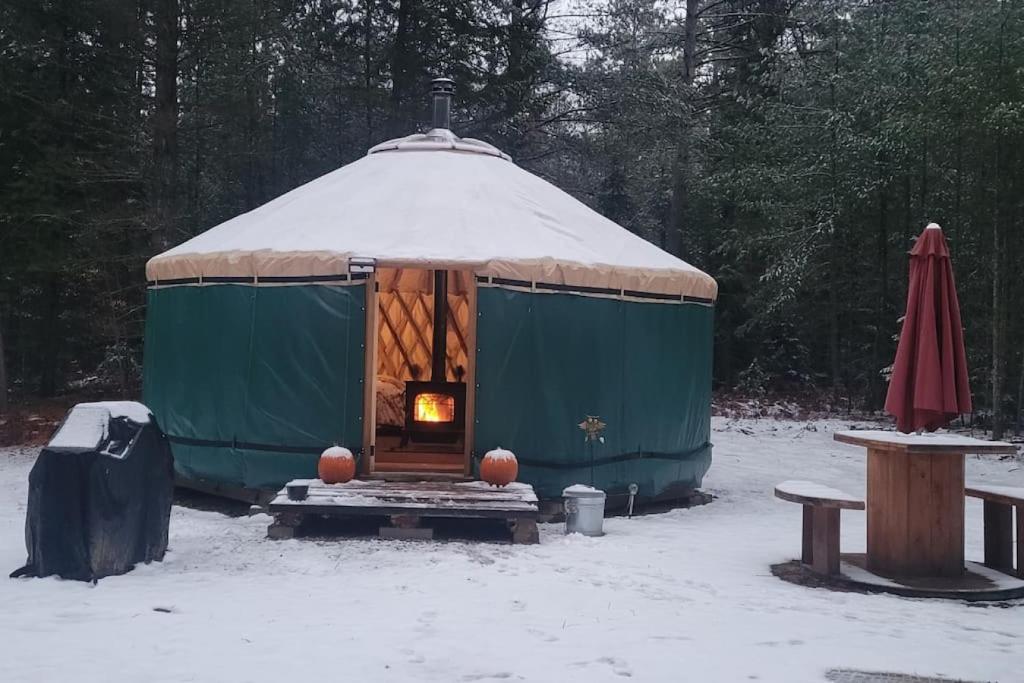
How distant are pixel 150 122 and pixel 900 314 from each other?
397 inches

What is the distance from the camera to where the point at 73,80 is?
500 inches

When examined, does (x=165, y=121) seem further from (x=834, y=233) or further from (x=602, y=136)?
(x=834, y=233)

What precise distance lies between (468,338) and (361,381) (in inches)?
28.5

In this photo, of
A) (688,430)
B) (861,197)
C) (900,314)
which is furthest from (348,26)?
(688,430)

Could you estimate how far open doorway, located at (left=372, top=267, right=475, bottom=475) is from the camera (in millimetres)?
7742

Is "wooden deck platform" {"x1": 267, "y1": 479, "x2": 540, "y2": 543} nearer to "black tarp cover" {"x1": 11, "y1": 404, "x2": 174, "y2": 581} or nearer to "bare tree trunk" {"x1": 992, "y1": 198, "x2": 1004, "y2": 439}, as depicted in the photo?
"black tarp cover" {"x1": 11, "y1": 404, "x2": 174, "y2": 581}

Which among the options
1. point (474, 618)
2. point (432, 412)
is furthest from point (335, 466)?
point (474, 618)

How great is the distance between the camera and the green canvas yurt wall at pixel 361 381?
6.15m

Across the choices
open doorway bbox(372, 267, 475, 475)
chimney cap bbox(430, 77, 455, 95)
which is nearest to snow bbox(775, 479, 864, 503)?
open doorway bbox(372, 267, 475, 475)

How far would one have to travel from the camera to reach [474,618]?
3869mm

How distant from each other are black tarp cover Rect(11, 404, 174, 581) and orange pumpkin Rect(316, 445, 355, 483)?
4.52 ft

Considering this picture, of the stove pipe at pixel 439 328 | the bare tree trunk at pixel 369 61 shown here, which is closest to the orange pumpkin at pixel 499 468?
the stove pipe at pixel 439 328

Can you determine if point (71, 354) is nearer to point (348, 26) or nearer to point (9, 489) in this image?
point (348, 26)

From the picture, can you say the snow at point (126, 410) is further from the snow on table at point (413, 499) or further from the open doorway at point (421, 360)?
the open doorway at point (421, 360)
